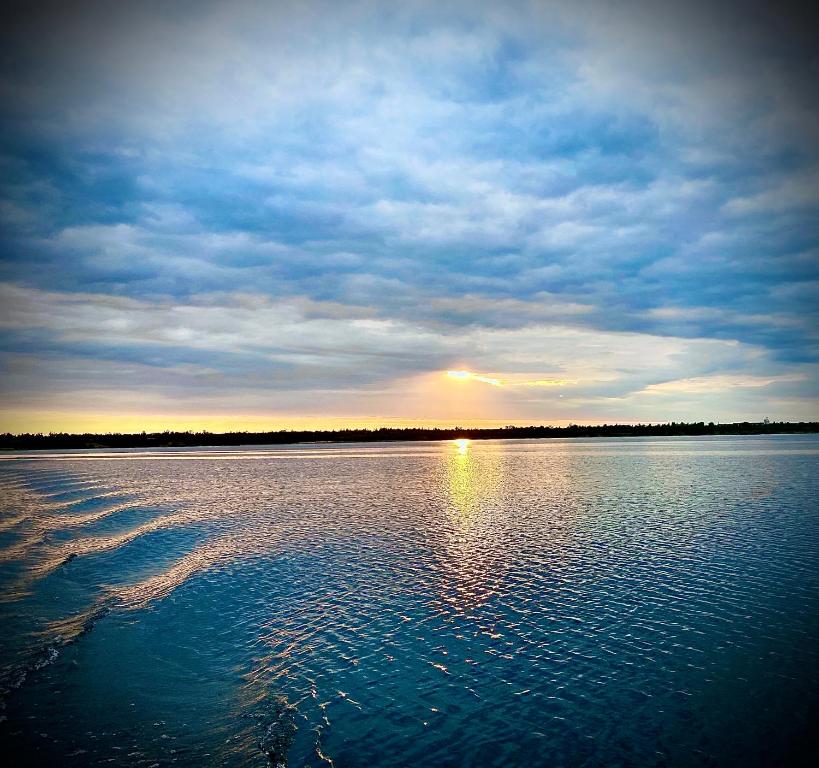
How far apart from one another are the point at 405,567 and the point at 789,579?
1563cm

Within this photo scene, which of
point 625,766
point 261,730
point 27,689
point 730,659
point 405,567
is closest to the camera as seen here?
point 625,766

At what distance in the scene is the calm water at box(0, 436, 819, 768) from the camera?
11.4m

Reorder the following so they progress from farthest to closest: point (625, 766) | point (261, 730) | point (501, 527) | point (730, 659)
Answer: point (501, 527) < point (730, 659) < point (261, 730) < point (625, 766)

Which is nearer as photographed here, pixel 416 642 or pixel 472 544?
pixel 416 642

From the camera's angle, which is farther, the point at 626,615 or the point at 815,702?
the point at 626,615

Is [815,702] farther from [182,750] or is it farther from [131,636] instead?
[131,636]

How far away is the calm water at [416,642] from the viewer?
37.3 ft

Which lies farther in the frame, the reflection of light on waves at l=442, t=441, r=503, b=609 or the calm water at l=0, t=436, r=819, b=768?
the reflection of light on waves at l=442, t=441, r=503, b=609

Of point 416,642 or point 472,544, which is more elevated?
point 472,544

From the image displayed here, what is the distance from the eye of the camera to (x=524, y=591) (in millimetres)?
21078

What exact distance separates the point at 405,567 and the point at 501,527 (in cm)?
1107

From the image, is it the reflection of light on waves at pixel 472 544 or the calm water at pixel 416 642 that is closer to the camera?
the calm water at pixel 416 642

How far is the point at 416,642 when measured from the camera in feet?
54.0

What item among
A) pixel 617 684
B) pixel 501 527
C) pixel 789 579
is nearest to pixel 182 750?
pixel 617 684
